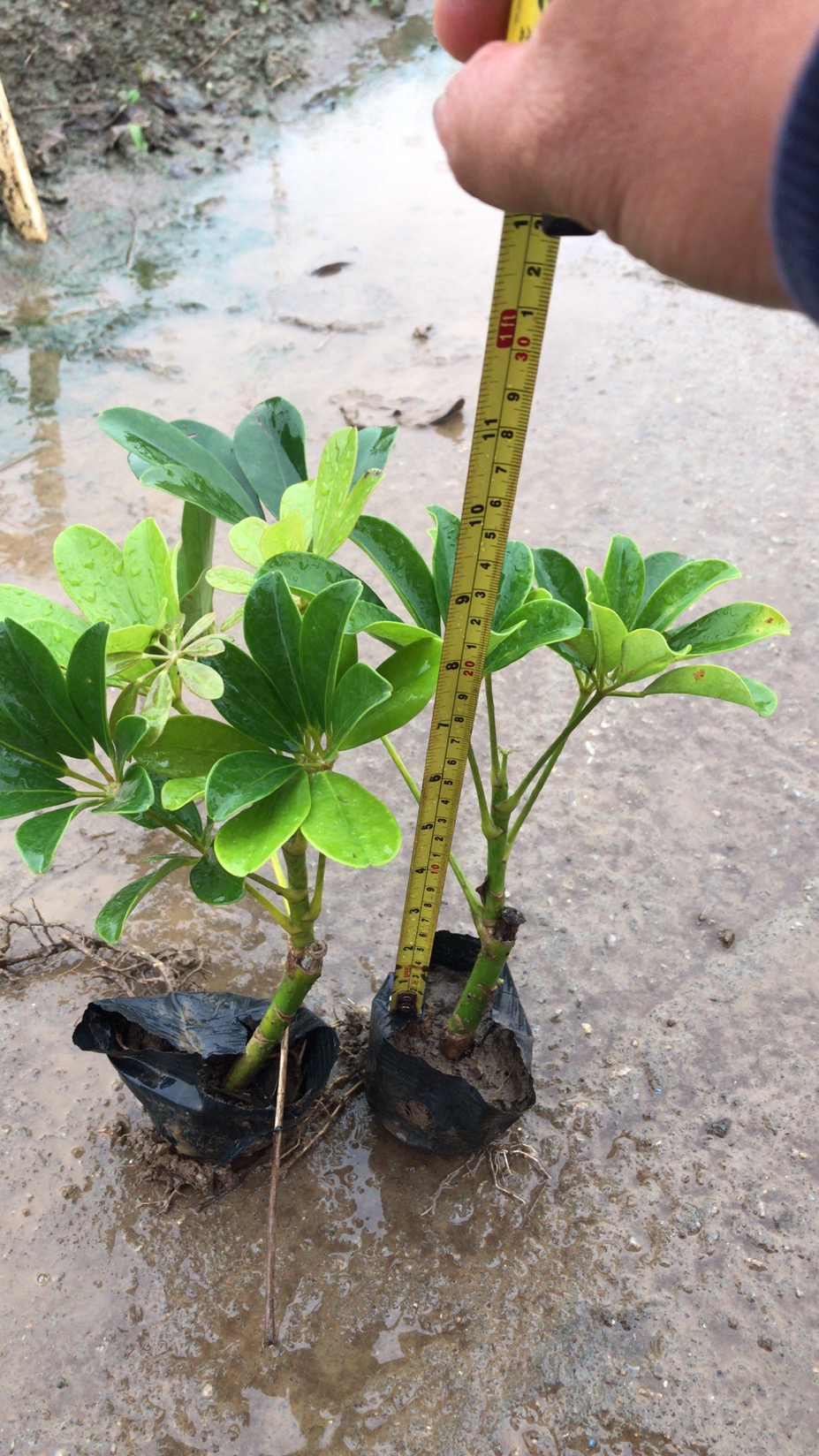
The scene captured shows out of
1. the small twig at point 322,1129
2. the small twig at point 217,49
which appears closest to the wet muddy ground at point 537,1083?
the small twig at point 322,1129

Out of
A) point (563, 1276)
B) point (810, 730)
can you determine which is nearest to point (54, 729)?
point (563, 1276)

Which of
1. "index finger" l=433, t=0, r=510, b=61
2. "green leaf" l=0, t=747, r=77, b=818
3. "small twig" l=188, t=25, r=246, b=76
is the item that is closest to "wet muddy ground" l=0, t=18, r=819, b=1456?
"green leaf" l=0, t=747, r=77, b=818

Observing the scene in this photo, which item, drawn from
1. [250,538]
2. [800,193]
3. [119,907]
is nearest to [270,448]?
[250,538]

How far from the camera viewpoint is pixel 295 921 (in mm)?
1150

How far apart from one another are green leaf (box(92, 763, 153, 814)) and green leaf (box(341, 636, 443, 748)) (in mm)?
196

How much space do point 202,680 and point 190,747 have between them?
140 millimetres

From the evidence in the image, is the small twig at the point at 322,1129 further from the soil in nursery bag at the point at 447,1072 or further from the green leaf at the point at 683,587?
the green leaf at the point at 683,587

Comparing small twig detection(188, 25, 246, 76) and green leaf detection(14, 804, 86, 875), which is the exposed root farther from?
small twig detection(188, 25, 246, 76)

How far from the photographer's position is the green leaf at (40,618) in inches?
39.1

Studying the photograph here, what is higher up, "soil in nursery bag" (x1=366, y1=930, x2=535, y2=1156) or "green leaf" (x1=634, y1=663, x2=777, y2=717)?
"green leaf" (x1=634, y1=663, x2=777, y2=717)

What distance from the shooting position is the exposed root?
1710 millimetres

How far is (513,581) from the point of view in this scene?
1.09 meters

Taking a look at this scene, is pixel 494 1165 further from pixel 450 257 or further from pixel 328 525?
pixel 450 257

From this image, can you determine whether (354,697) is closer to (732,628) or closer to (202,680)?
(202,680)
